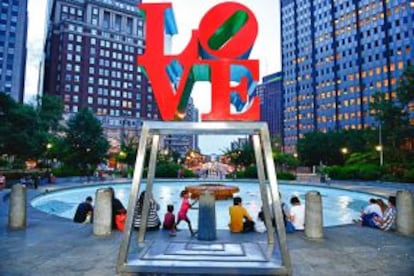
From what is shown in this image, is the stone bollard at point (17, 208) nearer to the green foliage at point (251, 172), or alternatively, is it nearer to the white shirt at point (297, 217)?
the white shirt at point (297, 217)

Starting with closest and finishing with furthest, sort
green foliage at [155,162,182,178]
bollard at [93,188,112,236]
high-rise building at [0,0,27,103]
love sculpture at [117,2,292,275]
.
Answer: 1. love sculpture at [117,2,292,275]
2. bollard at [93,188,112,236]
3. green foliage at [155,162,182,178]
4. high-rise building at [0,0,27,103]

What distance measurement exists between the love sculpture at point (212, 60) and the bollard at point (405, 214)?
22.6ft

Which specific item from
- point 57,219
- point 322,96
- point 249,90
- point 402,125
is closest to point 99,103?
point 322,96

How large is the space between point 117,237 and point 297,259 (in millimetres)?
5520

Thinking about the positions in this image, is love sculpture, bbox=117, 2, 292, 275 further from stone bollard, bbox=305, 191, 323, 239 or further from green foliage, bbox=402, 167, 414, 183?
green foliage, bbox=402, 167, 414, 183

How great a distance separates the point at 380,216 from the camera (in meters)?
10.8

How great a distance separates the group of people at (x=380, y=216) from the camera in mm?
10398

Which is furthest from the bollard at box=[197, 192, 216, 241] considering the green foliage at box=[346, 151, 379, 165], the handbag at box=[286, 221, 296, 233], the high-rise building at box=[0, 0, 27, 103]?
the high-rise building at box=[0, 0, 27, 103]

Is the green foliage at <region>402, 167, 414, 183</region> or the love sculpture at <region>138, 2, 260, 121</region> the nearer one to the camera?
the love sculpture at <region>138, 2, 260, 121</region>

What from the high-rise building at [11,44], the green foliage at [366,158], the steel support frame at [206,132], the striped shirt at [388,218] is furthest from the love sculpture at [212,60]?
the high-rise building at [11,44]

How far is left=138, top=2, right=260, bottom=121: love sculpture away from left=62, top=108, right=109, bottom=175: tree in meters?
41.9

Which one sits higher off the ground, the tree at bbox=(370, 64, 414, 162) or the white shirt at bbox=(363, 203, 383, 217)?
the tree at bbox=(370, 64, 414, 162)

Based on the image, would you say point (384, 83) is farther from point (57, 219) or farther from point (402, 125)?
point (57, 219)

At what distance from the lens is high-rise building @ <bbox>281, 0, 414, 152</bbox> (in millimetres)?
88562
